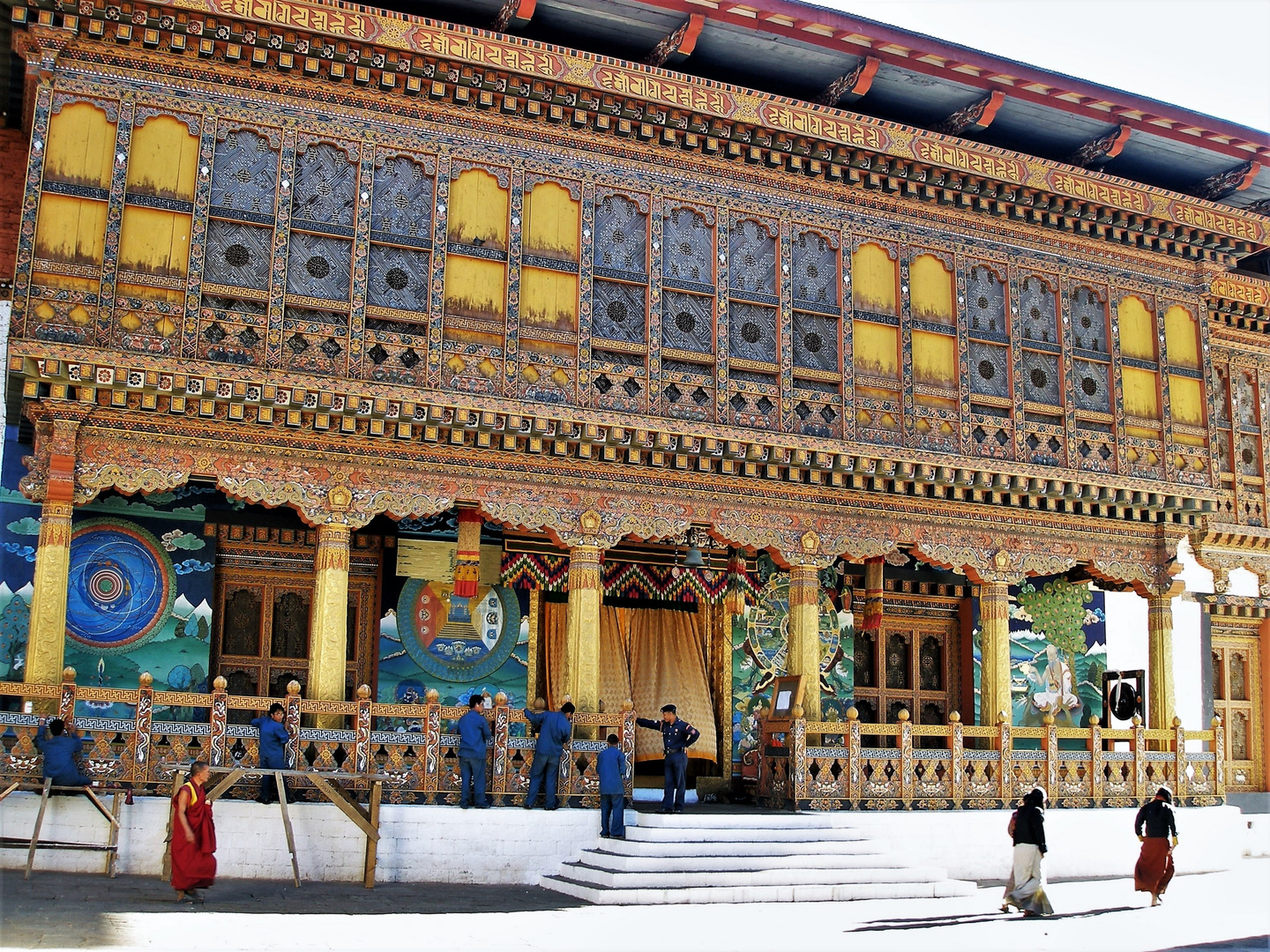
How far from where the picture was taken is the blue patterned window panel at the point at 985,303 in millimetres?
17703

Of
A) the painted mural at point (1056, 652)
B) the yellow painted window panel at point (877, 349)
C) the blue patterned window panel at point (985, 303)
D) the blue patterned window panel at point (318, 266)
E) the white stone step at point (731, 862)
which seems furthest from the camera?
the painted mural at point (1056, 652)

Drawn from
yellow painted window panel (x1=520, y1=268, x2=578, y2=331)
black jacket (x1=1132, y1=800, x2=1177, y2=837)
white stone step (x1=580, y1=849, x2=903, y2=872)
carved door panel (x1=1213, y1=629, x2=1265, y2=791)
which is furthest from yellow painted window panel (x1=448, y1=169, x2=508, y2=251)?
carved door panel (x1=1213, y1=629, x2=1265, y2=791)

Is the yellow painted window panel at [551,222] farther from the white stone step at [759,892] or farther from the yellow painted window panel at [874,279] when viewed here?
the white stone step at [759,892]

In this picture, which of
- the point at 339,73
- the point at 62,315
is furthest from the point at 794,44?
the point at 62,315

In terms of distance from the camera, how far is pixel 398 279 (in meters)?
14.8

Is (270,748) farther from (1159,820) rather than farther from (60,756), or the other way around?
(1159,820)

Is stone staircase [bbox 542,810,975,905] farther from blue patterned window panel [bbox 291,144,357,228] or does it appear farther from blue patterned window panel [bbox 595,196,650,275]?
blue patterned window panel [bbox 291,144,357,228]

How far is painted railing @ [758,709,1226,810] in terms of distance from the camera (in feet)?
51.6

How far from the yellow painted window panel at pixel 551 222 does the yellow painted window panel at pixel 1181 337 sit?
892cm

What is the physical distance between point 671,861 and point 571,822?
1.30 meters

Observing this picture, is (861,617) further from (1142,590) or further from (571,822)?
(571,822)

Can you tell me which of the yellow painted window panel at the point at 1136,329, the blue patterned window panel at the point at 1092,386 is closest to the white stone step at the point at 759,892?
the blue patterned window panel at the point at 1092,386

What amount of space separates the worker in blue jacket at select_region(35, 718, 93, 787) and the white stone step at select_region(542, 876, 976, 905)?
4657 millimetres

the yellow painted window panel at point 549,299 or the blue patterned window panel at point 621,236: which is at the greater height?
the blue patterned window panel at point 621,236
